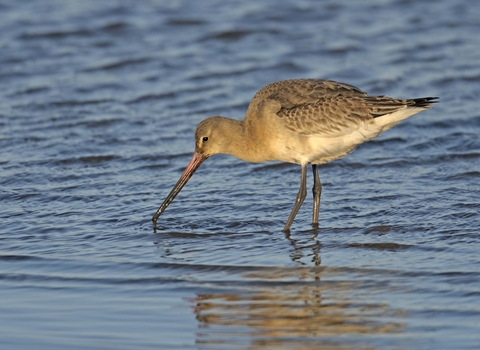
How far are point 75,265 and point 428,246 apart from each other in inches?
105

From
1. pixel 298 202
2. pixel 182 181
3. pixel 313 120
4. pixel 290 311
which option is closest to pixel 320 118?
pixel 313 120

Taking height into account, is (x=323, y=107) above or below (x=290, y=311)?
above

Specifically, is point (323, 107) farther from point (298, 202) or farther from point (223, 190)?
point (223, 190)

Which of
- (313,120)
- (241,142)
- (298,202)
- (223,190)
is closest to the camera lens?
(313,120)

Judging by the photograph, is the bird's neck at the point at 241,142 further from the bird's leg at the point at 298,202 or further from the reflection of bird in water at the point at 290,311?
the reflection of bird in water at the point at 290,311

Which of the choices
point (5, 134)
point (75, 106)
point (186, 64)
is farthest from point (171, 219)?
point (186, 64)

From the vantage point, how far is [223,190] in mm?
8805

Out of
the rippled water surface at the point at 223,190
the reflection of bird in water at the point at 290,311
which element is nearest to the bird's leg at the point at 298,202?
the rippled water surface at the point at 223,190

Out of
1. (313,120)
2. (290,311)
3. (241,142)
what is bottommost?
(290,311)

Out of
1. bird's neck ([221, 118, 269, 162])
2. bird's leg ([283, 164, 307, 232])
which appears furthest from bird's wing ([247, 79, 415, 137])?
bird's leg ([283, 164, 307, 232])

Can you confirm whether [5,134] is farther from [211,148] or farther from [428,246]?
[428,246]

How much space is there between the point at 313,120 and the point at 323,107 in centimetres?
16

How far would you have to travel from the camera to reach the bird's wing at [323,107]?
7.73 m

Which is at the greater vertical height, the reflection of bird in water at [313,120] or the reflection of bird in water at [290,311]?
the reflection of bird in water at [313,120]
